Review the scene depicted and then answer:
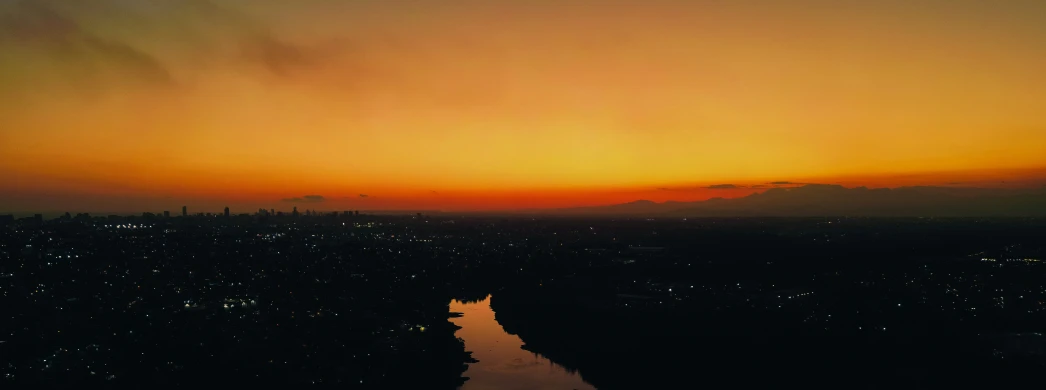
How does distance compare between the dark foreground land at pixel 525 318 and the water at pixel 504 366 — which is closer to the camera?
the dark foreground land at pixel 525 318

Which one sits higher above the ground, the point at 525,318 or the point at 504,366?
the point at 525,318

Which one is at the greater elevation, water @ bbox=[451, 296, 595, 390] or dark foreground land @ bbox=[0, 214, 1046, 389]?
dark foreground land @ bbox=[0, 214, 1046, 389]

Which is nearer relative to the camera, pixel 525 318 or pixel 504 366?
pixel 504 366

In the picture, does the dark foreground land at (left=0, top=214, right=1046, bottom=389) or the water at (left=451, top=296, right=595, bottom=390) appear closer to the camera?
the dark foreground land at (left=0, top=214, right=1046, bottom=389)

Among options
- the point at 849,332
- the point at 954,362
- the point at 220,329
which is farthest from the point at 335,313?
the point at 954,362

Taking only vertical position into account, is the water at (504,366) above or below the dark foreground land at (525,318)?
below
